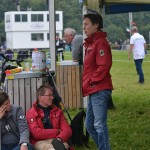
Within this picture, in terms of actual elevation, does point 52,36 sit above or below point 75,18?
below

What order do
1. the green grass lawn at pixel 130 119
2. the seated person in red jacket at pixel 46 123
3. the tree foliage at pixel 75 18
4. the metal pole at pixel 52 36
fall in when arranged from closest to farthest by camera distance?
the seated person in red jacket at pixel 46 123 → the green grass lawn at pixel 130 119 → the metal pole at pixel 52 36 → the tree foliage at pixel 75 18

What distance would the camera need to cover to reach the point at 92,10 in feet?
21.5

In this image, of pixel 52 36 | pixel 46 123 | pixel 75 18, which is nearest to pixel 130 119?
pixel 52 36

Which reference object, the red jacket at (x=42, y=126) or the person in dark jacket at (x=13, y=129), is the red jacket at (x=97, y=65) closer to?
the red jacket at (x=42, y=126)

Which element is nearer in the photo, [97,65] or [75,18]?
[97,65]

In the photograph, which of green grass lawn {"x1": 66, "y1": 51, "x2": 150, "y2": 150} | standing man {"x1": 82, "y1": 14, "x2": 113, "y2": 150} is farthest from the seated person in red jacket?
green grass lawn {"x1": 66, "y1": 51, "x2": 150, "y2": 150}

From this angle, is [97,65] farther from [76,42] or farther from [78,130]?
[76,42]

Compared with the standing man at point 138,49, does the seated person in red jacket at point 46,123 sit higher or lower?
lower

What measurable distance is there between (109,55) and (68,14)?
2166 inches

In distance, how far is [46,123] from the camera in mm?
5434

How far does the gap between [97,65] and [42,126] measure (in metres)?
0.93

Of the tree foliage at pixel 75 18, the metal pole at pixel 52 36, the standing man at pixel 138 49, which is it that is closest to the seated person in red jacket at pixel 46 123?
the metal pole at pixel 52 36

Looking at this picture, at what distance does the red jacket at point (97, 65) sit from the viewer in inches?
198

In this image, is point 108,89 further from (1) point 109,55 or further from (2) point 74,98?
(2) point 74,98
